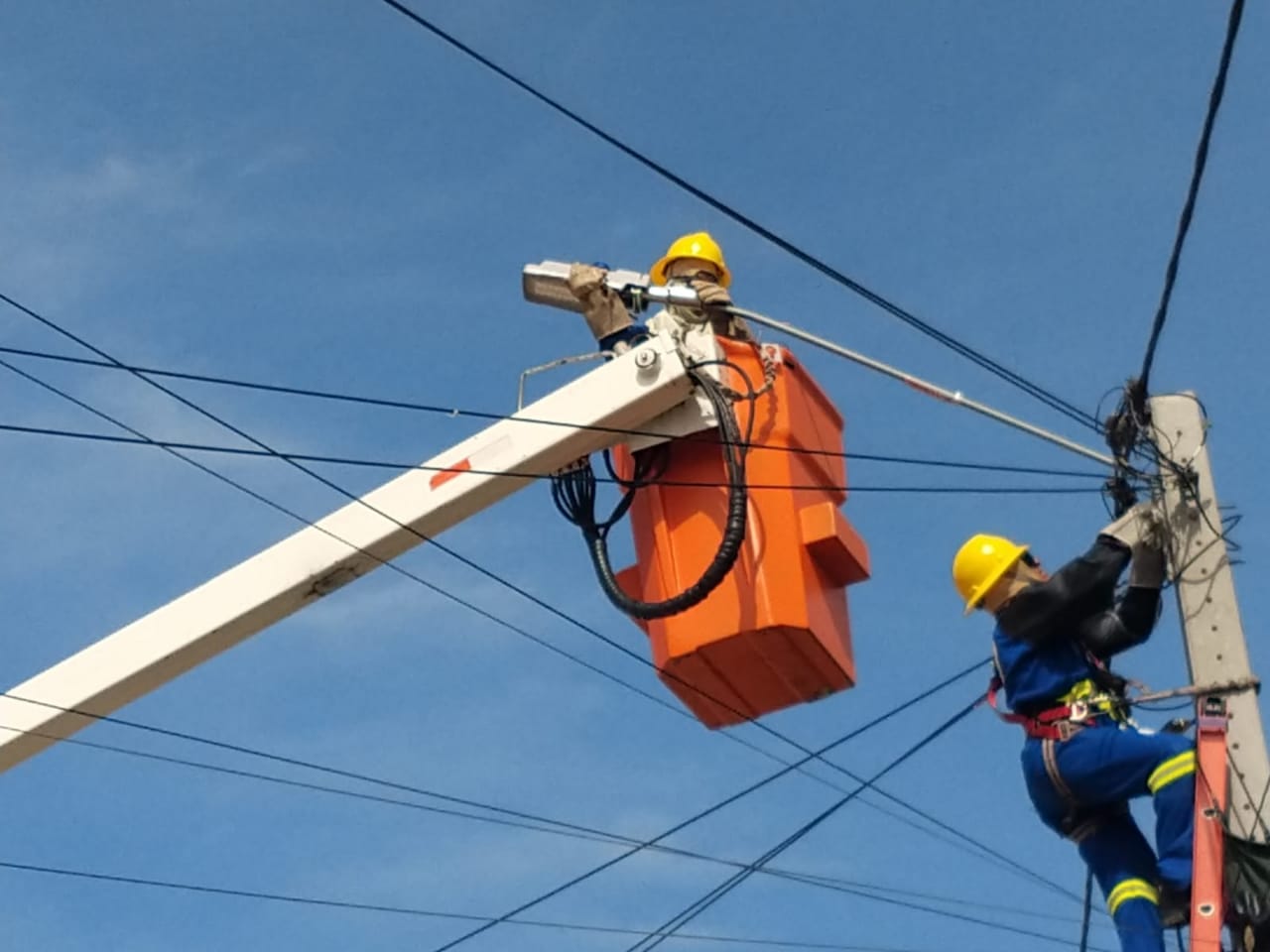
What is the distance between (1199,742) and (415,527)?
299 centimetres

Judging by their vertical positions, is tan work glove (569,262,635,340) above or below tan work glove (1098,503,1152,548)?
above

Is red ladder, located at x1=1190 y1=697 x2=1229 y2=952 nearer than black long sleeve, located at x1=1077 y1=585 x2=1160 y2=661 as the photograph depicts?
Yes

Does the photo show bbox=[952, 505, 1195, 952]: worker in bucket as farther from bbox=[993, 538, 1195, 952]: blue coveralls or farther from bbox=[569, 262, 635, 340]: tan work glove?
bbox=[569, 262, 635, 340]: tan work glove

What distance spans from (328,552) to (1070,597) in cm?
276

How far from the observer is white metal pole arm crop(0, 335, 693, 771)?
9.47 metres

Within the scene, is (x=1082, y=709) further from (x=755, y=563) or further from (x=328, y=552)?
(x=328, y=552)

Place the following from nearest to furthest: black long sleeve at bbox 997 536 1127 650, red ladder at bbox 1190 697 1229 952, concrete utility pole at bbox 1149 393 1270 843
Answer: red ladder at bbox 1190 697 1229 952
concrete utility pole at bbox 1149 393 1270 843
black long sleeve at bbox 997 536 1127 650

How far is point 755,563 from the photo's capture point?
9.35m

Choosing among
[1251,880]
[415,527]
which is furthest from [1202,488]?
[415,527]

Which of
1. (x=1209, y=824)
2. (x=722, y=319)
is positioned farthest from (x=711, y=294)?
(x=1209, y=824)

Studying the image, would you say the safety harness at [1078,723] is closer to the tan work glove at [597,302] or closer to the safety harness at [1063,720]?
the safety harness at [1063,720]

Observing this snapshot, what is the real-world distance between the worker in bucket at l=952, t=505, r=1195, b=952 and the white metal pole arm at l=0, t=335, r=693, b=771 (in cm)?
160

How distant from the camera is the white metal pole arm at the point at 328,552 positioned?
9.47 m

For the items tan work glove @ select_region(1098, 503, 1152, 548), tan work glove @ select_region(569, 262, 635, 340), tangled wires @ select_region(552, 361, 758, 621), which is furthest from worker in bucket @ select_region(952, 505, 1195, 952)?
tan work glove @ select_region(569, 262, 635, 340)
